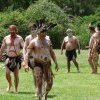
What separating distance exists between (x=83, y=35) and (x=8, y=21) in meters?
9.60

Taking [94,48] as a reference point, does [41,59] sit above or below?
above

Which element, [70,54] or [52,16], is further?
[52,16]

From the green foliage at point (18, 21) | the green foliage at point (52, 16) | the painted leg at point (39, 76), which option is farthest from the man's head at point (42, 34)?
the green foliage at point (52, 16)

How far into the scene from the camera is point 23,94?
15.1 meters

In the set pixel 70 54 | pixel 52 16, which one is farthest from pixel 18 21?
pixel 70 54

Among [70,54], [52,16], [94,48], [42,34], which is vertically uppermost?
[42,34]

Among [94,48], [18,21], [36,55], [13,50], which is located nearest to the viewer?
[36,55]

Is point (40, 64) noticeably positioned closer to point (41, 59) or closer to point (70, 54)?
point (41, 59)

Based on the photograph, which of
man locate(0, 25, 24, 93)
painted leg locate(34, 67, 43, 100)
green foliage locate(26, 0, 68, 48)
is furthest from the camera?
green foliage locate(26, 0, 68, 48)

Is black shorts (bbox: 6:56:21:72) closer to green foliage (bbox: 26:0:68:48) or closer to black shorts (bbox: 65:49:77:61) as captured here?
black shorts (bbox: 65:49:77:61)

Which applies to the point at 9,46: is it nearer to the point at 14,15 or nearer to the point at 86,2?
the point at 14,15

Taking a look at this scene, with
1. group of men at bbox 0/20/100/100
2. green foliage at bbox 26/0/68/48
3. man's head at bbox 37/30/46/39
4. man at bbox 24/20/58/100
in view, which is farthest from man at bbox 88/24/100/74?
green foliage at bbox 26/0/68/48

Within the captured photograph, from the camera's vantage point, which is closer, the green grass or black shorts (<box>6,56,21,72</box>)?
the green grass

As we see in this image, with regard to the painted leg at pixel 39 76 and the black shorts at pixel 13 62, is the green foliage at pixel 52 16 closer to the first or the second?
the black shorts at pixel 13 62
